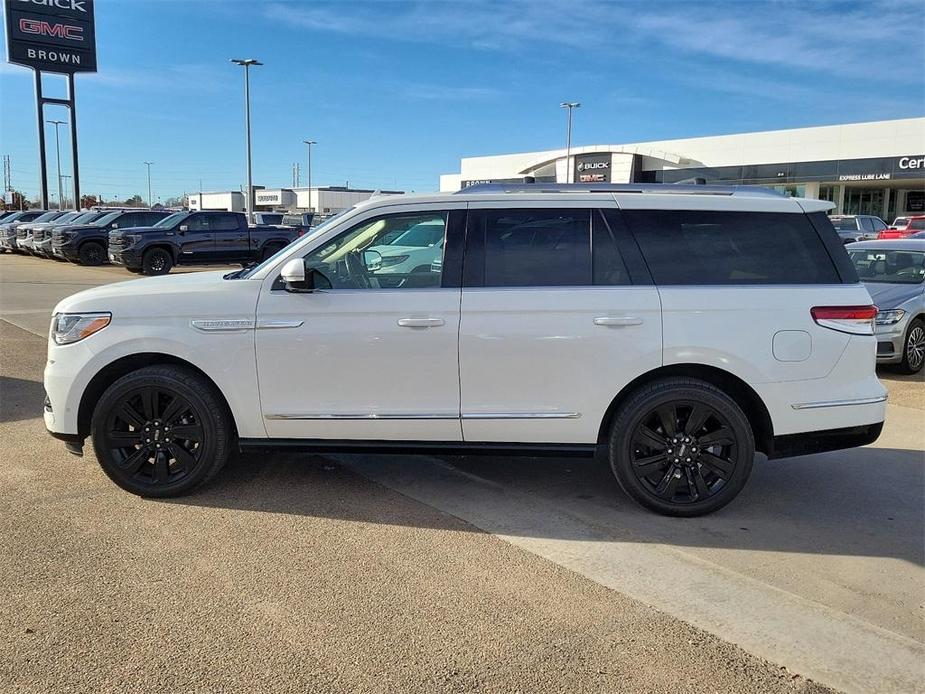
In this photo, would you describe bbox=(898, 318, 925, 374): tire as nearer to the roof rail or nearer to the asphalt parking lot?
the asphalt parking lot

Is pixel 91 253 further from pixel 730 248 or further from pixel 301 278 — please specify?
Answer: pixel 730 248

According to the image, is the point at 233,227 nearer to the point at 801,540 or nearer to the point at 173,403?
the point at 173,403

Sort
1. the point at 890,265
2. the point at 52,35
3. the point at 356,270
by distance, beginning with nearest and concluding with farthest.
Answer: the point at 356,270 < the point at 890,265 < the point at 52,35

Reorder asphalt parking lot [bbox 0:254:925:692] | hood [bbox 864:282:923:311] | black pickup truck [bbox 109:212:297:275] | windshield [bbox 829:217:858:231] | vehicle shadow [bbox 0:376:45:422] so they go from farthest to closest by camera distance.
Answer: windshield [bbox 829:217:858:231], black pickup truck [bbox 109:212:297:275], hood [bbox 864:282:923:311], vehicle shadow [bbox 0:376:45:422], asphalt parking lot [bbox 0:254:925:692]

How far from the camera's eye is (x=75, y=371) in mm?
4586

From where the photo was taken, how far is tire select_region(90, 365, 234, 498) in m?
4.57

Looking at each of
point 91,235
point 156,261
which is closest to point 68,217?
point 91,235

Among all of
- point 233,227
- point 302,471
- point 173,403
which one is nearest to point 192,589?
point 173,403

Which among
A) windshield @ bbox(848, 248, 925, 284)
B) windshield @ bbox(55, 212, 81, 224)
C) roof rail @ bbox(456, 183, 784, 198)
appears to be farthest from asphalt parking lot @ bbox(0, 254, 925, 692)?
windshield @ bbox(55, 212, 81, 224)

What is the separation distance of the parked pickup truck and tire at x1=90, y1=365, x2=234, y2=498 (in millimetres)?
21131

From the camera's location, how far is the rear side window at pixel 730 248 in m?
4.49

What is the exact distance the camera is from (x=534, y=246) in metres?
4.55

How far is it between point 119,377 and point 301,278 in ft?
4.49

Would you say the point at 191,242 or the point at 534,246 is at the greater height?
the point at 191,242
